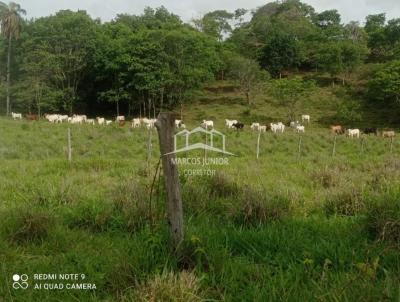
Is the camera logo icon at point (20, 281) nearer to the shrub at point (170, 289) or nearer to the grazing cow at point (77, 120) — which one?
the shrub at point (170, 289)

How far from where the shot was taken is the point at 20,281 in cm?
374

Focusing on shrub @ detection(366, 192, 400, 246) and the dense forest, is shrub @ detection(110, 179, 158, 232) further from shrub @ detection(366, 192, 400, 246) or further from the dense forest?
the dense forest

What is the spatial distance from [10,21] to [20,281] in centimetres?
4511

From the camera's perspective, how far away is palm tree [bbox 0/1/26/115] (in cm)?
4203

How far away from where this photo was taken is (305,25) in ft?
235

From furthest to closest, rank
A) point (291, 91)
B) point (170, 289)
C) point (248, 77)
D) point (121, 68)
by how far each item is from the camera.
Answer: point (248, 77) → point (121, 68) → point (291, 91) → point (170, 289)

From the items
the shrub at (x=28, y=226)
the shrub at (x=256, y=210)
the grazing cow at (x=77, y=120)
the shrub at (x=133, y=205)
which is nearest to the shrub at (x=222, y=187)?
the shrub at (x=256, y=210)

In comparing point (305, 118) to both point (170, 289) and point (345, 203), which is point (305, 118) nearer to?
point (345, 203)

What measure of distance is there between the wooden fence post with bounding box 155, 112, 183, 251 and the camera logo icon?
52.2 inches

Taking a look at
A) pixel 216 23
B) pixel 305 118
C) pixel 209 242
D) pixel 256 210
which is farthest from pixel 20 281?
pixel 216 23

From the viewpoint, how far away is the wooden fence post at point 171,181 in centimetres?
388

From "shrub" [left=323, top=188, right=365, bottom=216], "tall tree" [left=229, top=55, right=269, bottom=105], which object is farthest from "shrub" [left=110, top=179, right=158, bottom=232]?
"tall tree" [left=229, top=55, right=269, bottom=105]

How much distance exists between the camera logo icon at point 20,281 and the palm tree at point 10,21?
134 feet

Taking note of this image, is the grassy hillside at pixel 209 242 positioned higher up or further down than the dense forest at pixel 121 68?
further down
